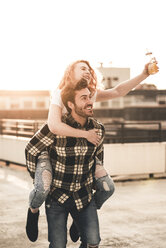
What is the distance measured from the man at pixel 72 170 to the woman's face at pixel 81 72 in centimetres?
16

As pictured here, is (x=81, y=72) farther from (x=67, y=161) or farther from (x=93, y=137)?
(x=67, y=161)

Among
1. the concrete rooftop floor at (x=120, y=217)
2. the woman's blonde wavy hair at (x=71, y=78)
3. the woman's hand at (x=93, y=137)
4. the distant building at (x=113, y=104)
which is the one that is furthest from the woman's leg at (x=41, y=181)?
the distant building at (x=113, y=104)

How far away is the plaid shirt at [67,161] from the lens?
354 cm

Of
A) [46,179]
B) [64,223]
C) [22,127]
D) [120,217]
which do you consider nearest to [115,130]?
[22,127]

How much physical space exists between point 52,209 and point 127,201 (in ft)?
19.6

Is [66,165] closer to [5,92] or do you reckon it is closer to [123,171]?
[123,171]

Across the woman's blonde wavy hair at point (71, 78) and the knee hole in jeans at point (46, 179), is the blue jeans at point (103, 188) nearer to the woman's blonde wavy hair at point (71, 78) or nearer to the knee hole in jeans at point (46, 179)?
the knee hole in jeans at point (46, 179)

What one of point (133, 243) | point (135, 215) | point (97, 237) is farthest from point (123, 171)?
point (97, 237)

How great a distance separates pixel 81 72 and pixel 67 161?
0.75m

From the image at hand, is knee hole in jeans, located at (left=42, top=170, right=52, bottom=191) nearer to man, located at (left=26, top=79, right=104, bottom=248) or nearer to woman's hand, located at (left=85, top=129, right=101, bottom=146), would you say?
man, located at (left=26, top=79, right=104, bottom=248)

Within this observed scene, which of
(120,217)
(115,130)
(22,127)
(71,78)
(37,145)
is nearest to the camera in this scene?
(37,145)

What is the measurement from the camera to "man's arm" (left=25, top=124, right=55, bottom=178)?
11.8ft

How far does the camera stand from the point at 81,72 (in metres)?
3.76

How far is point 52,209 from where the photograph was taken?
3.62 meters
